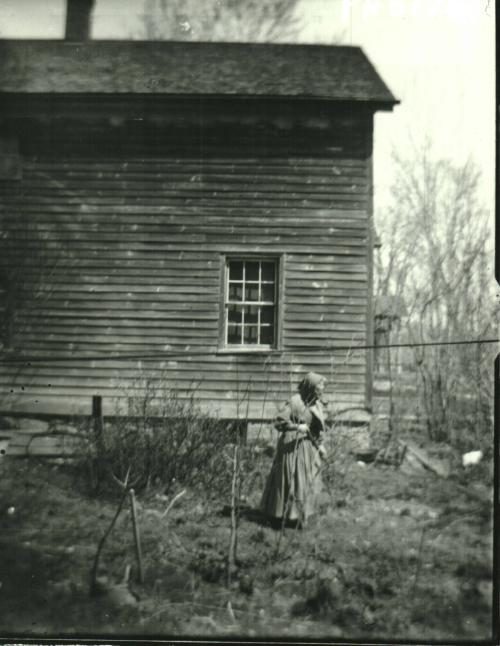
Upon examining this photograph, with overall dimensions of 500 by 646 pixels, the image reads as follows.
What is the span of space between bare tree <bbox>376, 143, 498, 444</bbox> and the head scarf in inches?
43.4

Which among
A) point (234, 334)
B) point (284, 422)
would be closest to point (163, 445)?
point (284, 422)

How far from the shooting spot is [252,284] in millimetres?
5645

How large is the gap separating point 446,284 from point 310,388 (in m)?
1.52

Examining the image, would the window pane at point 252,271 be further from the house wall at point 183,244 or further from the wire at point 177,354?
the wire at point 177,354

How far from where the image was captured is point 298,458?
4090 mm

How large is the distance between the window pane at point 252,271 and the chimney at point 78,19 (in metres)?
2.43

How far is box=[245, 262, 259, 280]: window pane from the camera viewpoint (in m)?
5.65

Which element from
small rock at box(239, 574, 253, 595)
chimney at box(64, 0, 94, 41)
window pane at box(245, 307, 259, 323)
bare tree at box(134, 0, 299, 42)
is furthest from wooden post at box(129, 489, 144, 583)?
chimney at box(64, 0, 94, 41)

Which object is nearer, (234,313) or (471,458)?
(471,458)

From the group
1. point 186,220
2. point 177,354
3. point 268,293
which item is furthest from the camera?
point 268,293

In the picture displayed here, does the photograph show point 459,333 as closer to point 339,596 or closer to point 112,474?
point 339,596

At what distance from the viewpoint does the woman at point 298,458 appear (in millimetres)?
4020

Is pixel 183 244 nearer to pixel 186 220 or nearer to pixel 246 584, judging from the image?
pixel 186 220

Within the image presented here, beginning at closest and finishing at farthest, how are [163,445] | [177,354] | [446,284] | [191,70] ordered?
[163,445]
[446,284]
[177,354]
[191,70]
